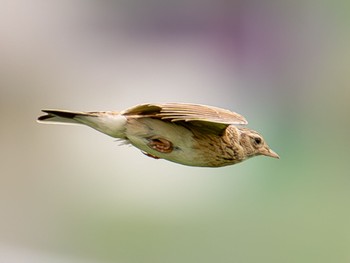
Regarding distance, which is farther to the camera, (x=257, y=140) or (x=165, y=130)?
(x=257, y=140)

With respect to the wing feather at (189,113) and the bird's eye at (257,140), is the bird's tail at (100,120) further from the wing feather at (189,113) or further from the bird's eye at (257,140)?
the bird's eye at (257,140)

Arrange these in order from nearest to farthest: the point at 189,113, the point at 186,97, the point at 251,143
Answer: the point at 189,113 → the point at 251,143 → the point at 186,97

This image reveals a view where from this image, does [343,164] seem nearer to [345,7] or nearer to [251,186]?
[251,186]

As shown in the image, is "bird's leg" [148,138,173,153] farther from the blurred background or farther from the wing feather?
the blurred background

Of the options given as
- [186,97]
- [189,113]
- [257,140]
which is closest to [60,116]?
[189,113]

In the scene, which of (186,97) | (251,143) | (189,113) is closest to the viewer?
(189,113)

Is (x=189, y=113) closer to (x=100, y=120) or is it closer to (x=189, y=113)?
(x=189, y=113)

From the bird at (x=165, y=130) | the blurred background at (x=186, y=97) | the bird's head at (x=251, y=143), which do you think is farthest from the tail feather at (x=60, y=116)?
the blurred background at (x=186, y=97)

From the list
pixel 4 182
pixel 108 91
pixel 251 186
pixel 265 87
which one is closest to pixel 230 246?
pixel 251 186
